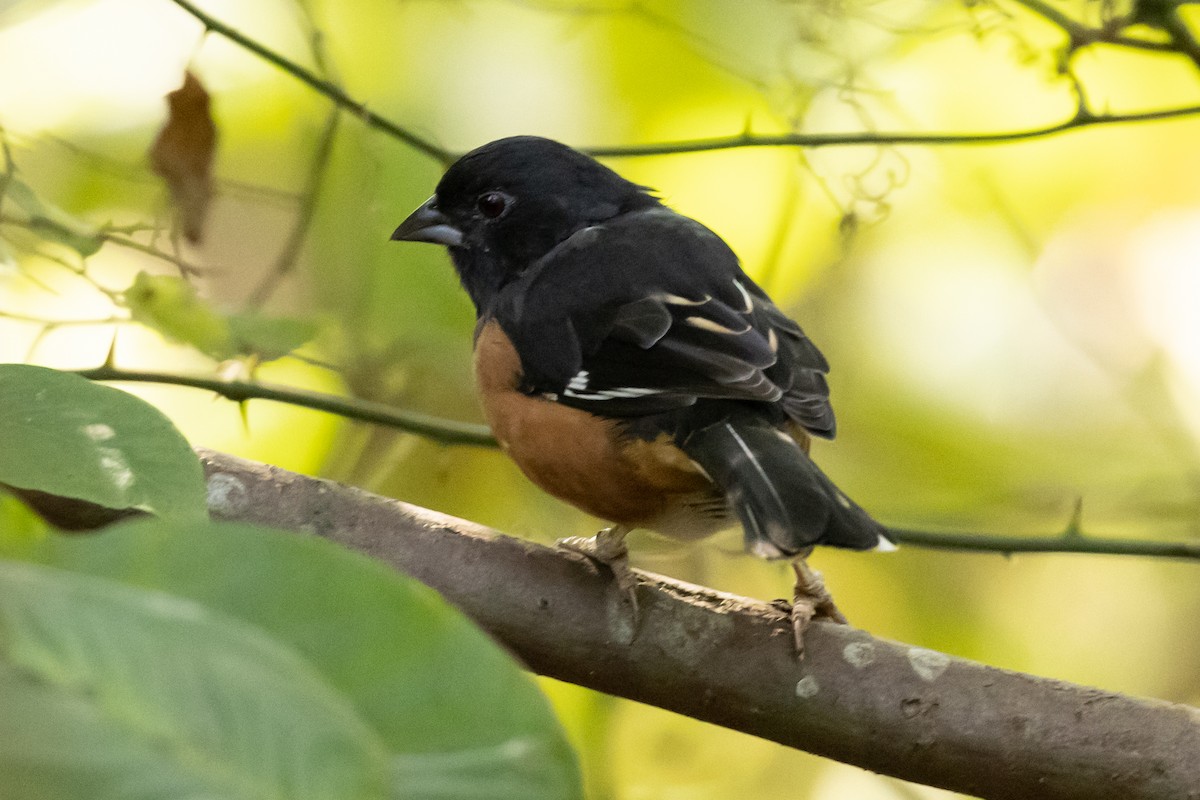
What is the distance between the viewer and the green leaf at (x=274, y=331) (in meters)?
2.10

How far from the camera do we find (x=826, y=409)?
2.20 meters

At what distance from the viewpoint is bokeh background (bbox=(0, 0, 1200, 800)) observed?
289 centimetres

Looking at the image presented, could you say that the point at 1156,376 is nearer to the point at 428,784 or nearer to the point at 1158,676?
the point at 1158,676

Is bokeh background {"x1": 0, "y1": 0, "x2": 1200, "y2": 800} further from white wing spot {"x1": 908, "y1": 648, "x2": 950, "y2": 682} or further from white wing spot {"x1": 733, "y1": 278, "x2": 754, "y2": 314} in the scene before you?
white wing spot {"x1": 908, "y1": 648, "x2": 950, "y2": 682}

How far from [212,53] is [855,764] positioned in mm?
2288

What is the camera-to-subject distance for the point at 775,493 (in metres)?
1.85

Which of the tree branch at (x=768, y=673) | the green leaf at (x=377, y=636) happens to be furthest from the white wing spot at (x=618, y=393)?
the green leaf at (x=377, y=636)

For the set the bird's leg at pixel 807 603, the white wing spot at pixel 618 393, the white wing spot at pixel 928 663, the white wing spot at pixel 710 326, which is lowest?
the bird's leg at pixel 807 603

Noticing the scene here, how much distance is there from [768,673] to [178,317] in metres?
1.16

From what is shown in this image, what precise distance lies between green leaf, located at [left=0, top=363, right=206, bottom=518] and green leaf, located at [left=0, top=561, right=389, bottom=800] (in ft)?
1.34

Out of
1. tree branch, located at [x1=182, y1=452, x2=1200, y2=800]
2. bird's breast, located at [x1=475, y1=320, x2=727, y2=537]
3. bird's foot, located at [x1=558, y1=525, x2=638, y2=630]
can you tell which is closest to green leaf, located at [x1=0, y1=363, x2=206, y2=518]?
tree branch, located at [x1=182, y1=452, x2=1200, y2=800]

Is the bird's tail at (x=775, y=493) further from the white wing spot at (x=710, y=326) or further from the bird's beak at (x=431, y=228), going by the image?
the bird's beak at (x=431, y=228)

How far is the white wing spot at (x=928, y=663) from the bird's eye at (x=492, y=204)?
1.37 meters

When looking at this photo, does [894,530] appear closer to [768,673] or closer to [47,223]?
[768,673]
